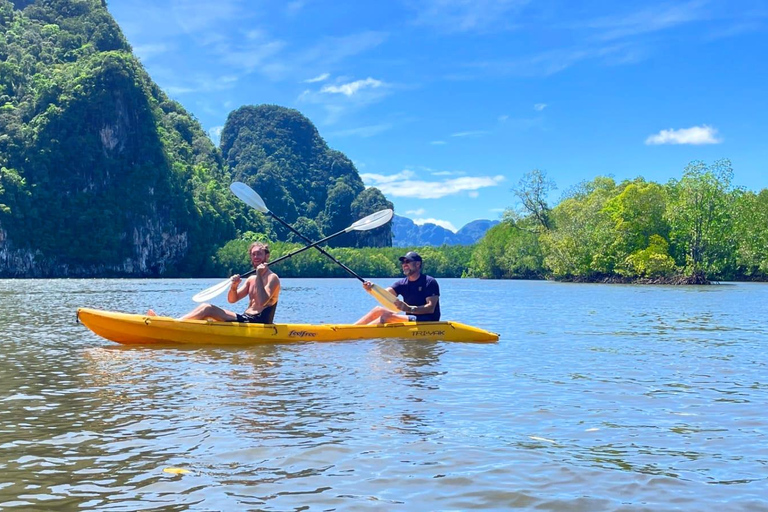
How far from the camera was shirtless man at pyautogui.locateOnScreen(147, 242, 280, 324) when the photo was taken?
11297 millimetres

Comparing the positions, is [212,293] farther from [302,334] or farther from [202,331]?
[302,334]

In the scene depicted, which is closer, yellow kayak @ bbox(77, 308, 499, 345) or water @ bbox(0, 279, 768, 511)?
water @ bbox(0, 279, 768, 511)

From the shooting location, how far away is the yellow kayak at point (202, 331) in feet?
37.2

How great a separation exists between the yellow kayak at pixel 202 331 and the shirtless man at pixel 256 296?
0.19 metres

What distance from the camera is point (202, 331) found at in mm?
11352

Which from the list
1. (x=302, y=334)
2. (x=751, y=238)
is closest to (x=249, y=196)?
(x=302, y=334)

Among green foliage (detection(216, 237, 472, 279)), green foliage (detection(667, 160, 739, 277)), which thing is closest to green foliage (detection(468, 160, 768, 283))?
green foliage (detection(667, 160, 739, 277))

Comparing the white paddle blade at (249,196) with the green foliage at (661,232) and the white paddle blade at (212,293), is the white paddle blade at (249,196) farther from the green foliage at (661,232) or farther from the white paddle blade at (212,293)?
the green foliage at (661,232)

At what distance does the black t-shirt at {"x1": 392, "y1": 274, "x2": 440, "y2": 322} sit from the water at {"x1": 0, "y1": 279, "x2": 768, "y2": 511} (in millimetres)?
1877

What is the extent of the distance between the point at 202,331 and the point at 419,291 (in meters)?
3.86

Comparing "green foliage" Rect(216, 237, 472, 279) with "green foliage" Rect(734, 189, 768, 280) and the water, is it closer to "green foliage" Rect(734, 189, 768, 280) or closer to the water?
"green foliage" Rect(734, 189, 768, 280)

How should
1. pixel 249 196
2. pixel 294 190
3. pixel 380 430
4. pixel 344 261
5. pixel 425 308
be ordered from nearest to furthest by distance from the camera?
1. pixel 380 430
2. pixel 425 308
3. pixel 249 196
4. pixel 344 261
5. pixel 294 190

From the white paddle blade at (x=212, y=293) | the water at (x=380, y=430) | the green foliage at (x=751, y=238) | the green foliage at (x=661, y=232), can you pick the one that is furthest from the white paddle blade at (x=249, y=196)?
the green foliage at (x=751, y=238)

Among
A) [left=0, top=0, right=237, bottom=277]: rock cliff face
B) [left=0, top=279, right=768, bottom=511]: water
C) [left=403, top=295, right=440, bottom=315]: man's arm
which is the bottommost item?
[left=0, top=279, right=768, bottom=511]: water
